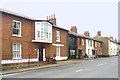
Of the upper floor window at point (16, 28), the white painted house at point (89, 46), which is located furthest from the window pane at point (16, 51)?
the white painted house at point (89, 46)

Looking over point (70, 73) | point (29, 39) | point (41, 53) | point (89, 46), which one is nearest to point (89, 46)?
point (89, 46)

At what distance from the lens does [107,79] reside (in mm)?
15680

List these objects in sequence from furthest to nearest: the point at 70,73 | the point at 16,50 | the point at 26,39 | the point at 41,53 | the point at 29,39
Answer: the point at 41,53 < the point at 29,39 < the point at 26,39 < the point at 16,50 < the point at 70,73

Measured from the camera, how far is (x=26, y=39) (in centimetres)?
3197

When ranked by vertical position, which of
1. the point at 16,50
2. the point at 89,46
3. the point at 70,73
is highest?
the point at 89,46

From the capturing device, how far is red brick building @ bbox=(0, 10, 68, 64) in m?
27.9

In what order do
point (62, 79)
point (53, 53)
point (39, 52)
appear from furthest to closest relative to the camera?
1. point (53, 53)
2. point (39, 52)
3. point (62, 79)

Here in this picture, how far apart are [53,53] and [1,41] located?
13.9 meters

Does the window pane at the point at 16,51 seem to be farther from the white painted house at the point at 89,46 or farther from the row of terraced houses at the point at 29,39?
the white painted house at the point at 89,46

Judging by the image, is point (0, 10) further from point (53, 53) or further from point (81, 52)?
point (81, 52)

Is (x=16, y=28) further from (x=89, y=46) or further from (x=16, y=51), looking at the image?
(x=89, y=46)

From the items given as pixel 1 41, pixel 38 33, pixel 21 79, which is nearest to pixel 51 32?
pixel 38 33

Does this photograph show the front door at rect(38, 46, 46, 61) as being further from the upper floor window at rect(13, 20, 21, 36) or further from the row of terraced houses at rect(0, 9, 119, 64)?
the upper floor window at rect(13, 20, 21, 36)

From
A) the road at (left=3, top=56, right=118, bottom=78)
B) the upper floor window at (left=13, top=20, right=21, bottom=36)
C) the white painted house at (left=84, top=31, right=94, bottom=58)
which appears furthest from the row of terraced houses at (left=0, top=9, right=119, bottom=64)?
the white painted house at (left=84, top=31, right=94, bottom=58)
